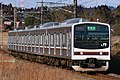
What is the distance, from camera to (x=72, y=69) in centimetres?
2289

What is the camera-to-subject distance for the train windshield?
2067 centimetres

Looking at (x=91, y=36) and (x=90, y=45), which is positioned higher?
(x=91, y=36)

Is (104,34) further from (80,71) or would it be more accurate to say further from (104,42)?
(80,71)

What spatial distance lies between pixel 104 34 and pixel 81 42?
4.03ft

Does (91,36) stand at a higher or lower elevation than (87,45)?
higher

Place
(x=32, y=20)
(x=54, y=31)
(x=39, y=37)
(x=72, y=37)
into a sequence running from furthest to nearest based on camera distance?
(x=32, y=20)
(x=39, y=37)
(x=54, y=31)
(x=72, y=37)

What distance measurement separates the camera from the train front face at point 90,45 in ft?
67.8

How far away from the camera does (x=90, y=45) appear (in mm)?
→ 20656

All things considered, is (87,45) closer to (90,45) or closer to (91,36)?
(90,45)

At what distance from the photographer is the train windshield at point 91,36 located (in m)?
20.7

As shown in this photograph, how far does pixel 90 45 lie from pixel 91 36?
45cm

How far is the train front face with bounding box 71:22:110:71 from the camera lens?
20.7 meters

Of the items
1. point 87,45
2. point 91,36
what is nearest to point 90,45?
point 87,45

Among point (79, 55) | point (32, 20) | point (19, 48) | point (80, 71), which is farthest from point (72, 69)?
point (32, 20)
